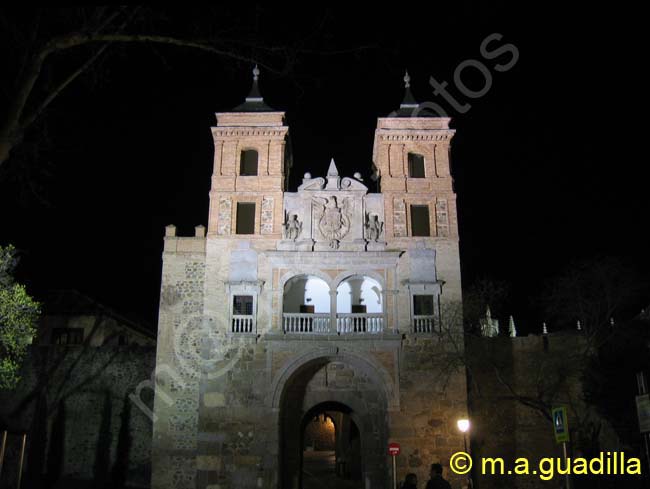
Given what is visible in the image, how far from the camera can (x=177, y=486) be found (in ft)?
77.6

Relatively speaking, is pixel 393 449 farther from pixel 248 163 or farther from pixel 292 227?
pixel 248 163

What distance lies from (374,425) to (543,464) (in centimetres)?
736

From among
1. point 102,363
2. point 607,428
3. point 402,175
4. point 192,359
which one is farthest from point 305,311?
point 607,428

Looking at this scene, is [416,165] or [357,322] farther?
[416,165]

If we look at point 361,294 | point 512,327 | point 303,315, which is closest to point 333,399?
point 303,315

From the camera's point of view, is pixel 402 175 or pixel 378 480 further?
pixel 402 175

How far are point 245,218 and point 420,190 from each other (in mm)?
7171

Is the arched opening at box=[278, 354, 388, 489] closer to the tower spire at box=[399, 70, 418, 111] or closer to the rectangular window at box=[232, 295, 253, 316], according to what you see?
the rectangular window at box=[232, 295, 253, 316]

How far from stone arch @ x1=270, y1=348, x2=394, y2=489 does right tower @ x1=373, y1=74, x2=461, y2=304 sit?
3.99 meters

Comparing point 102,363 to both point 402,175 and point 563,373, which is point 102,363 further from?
point 563,373

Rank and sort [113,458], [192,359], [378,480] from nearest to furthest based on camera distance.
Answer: [378,480], [192,359], [113,458]

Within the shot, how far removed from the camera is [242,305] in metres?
24.0

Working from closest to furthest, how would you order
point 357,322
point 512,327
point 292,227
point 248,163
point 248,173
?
1. point 357,322
2. point 292,227
3. point 248,173
4. point 248,163
5. point 512,327

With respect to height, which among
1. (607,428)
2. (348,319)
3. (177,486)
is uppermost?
(348,319)
